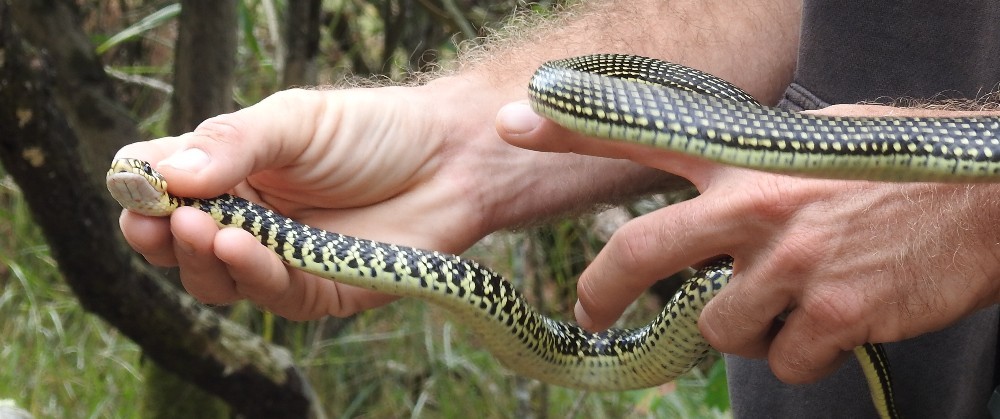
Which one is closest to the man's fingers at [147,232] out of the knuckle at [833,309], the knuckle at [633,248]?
the knuckle at [633,248]

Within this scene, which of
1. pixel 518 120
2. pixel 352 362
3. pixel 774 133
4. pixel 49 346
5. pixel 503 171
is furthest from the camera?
pixel 352 362

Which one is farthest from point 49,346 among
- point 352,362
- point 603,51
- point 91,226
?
point 603,51

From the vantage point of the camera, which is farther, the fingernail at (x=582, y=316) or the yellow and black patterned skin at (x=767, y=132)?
the fingernail at (x=582, y=316)

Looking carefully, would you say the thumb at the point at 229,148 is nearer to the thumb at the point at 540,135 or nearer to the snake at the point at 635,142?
the snake at the point at 635,142

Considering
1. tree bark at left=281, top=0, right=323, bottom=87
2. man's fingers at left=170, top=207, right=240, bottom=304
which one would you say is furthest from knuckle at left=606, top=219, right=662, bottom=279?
tree bark at left=281, top=0, right=323, bottom=87

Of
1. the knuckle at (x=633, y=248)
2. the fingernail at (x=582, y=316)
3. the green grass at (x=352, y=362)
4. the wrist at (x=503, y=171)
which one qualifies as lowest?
the green grass at (x=352, y=362)

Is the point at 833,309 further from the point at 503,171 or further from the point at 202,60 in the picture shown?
the point at 202,60

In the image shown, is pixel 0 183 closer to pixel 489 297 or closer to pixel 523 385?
pixel 523 385
